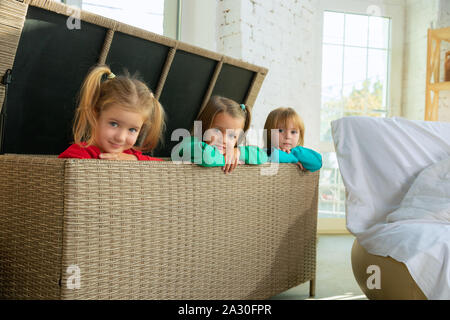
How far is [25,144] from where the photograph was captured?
1.47m

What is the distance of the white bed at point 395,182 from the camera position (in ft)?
4.04

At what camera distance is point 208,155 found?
1.18 metres

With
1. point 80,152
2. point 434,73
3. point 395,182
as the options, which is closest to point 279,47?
point 434,73

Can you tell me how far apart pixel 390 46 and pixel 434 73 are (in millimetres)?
514

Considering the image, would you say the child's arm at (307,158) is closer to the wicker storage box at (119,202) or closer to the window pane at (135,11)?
the wicker storage box at (119,202)

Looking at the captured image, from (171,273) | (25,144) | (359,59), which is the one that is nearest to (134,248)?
(171,273)

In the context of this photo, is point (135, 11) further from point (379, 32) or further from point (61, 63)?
point (379, 32)

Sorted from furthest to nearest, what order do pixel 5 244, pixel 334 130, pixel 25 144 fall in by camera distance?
pixel 334 130, pixel 25 144, pixel 5 244

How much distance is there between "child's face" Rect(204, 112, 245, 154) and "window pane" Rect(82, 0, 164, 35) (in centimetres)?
143

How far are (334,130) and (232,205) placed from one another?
1.84ft

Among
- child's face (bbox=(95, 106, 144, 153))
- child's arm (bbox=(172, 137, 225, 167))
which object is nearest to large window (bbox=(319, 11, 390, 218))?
child's arm (bbox=(172, 137, 225, 167))

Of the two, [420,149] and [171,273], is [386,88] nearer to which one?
[420,149]

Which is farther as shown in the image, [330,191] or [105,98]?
[330,191]
